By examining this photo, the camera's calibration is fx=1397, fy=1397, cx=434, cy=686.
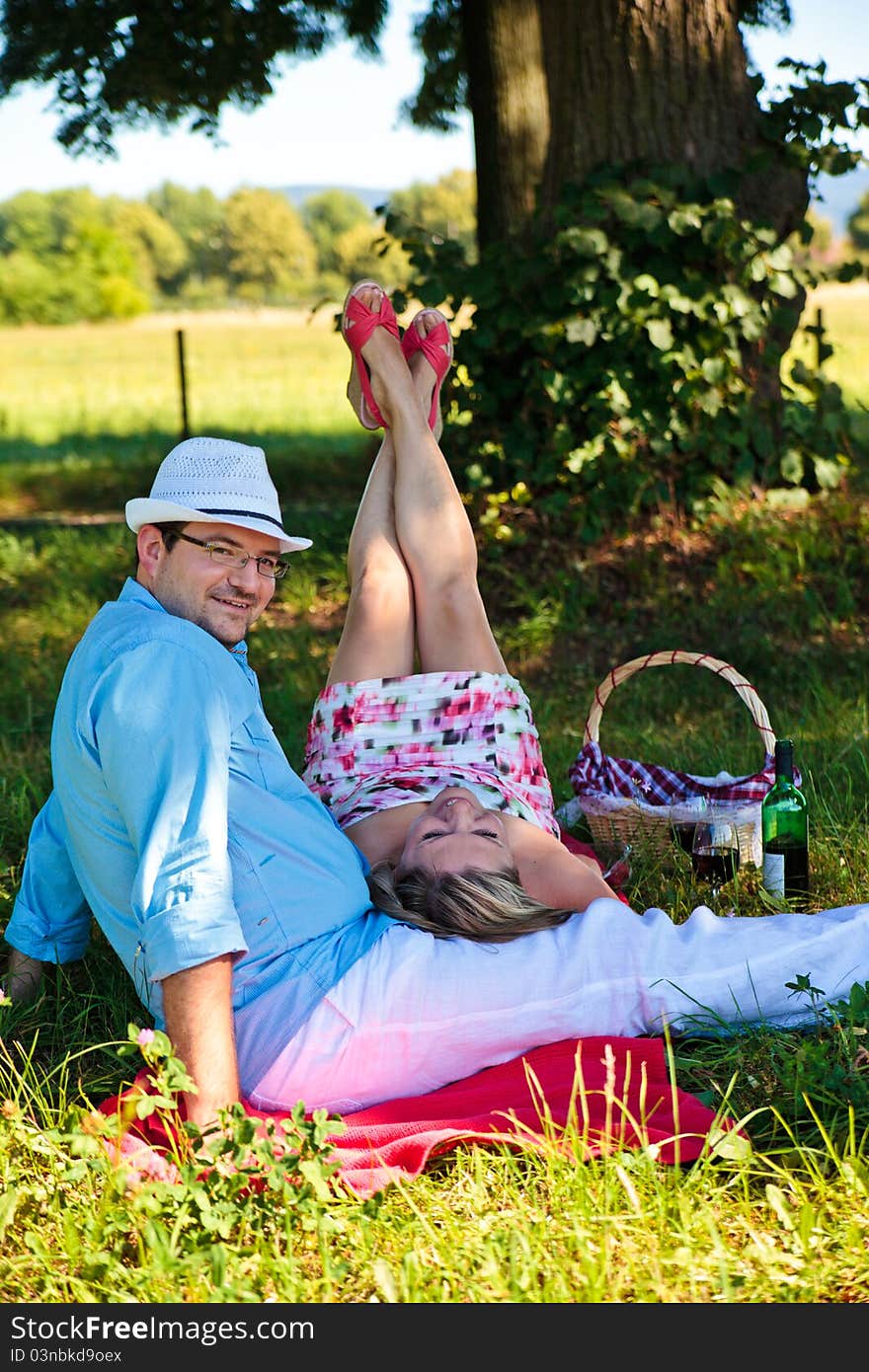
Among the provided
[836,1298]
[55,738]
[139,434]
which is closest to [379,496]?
[55,738]

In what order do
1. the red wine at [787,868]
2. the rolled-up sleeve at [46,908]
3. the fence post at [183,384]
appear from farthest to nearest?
1. the fence post at [183,384]
2. the red wine at [787,868]
3. the rolled-up sleeve at [46,908]

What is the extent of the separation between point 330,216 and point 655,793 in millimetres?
144415

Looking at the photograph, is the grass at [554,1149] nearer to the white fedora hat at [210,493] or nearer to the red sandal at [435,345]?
the white fedora hat at [210,493]

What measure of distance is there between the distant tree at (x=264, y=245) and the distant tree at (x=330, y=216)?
261 cm

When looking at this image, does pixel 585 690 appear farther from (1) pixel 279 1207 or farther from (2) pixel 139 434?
(2) pixel 139 434

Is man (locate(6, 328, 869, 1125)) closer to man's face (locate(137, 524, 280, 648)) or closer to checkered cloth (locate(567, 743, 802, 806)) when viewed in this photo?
man's face (locate(137, 524, 280, 648))

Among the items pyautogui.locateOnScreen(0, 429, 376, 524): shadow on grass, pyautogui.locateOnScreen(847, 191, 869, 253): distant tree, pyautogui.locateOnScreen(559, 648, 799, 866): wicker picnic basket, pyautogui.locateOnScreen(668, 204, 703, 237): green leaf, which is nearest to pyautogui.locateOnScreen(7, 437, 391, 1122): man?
pyautogui.locateOnScreen(559, 648, 799, 866): wicker picnic basket

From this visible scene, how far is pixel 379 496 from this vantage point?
14.3 feet

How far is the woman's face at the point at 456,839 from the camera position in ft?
10.9

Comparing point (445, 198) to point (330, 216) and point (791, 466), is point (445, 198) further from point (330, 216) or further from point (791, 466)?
point (791, 466)

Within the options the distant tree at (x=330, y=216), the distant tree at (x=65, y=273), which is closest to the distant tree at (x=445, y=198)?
the distant tree at (x=330, y=216)

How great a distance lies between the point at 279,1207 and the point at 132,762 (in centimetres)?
85

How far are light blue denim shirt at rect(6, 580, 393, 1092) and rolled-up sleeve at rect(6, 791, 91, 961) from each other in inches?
4.1

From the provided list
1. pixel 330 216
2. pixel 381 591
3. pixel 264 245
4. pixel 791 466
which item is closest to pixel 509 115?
pixel 791 466
